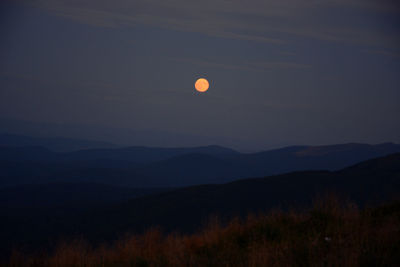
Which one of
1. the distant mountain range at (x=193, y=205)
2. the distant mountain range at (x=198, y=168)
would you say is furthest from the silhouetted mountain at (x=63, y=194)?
the distant mountain range at (x=198, y=168)

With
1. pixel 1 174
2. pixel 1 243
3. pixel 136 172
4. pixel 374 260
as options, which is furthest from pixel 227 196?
pixel 1 174

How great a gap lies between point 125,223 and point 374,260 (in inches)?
1463

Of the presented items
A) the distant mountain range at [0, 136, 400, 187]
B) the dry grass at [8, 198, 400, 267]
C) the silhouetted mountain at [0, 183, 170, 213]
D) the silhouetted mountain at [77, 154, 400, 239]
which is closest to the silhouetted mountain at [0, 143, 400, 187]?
the distant mountain range at [0, 136, 400, 187]

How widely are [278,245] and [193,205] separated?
35.2 metres

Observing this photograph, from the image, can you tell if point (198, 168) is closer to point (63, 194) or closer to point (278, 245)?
point (63, 194)

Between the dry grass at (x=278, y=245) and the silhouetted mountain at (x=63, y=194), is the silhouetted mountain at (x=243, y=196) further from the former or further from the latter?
the dry grass at (x=278, y=245)

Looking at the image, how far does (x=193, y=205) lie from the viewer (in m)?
40.1

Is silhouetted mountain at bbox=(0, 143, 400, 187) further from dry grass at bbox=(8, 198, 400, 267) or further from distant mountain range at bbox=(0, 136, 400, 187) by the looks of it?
dry grass at bbox=(8, 198, 400, 267)

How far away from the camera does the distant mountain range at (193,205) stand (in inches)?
1385

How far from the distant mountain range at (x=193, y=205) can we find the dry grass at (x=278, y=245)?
25.2 m

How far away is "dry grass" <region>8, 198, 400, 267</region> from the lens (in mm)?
4832

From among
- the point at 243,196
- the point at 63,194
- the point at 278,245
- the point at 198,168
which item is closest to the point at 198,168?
the point at 198,168

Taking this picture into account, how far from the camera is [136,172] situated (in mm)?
115625

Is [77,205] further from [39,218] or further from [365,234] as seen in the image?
[365,234]
